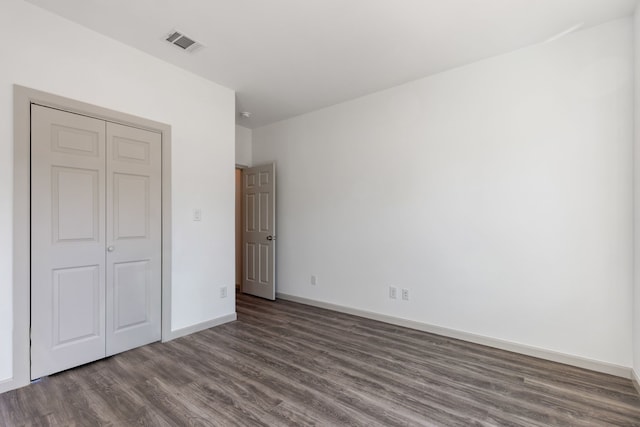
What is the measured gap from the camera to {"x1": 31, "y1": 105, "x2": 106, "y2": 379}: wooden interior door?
235cm

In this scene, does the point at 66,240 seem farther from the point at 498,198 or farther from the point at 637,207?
the point at 637,207

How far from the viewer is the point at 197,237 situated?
344 cm

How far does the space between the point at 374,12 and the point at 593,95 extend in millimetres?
1930

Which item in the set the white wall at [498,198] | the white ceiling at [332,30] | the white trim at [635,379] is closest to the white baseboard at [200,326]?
the white wall at [498,198]

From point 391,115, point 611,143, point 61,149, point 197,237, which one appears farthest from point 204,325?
point 611,143

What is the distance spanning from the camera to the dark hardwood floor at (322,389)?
6.35 feet

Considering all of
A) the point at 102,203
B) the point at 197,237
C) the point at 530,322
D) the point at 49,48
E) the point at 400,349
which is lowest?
the point at 400,349

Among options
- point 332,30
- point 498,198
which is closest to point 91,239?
point 332,30

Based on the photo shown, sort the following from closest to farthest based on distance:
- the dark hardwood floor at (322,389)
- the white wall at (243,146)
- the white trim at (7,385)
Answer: the dark hardwood floor at (322,389), the white trim at (7,385), the white wall at (243,146)

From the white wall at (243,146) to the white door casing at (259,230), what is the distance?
19cm

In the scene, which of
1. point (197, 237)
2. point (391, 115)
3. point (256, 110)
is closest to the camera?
point (197, 237)

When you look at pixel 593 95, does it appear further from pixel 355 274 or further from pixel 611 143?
pixel 355 274

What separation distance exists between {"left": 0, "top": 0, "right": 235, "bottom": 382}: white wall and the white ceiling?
6.7 inches

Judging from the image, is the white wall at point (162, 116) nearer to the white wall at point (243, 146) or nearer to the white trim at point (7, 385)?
the white trim at point (7, 385)
